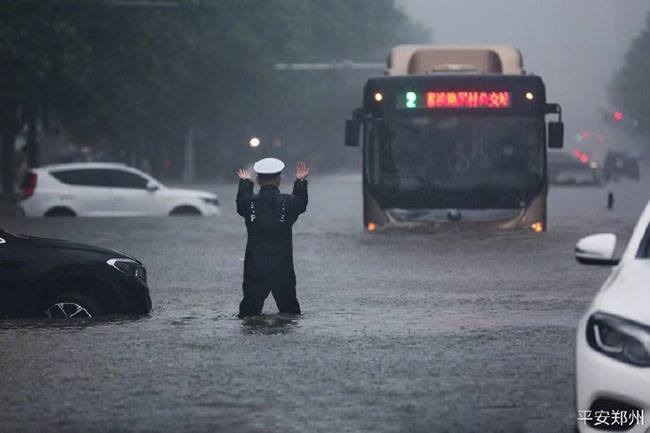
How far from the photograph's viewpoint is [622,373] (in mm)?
6914

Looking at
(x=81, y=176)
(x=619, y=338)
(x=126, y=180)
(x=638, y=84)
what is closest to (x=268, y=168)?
(x=619, y=338)

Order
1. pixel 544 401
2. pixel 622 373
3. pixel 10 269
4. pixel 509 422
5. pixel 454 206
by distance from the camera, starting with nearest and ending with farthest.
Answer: pixel 622 373, pixel 509 422, pixel 544 401, pixel 10 269, pixel 454 206

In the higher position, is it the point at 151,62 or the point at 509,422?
the point at 151,62

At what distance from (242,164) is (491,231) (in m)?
65.3

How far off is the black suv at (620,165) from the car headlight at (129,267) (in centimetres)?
7435

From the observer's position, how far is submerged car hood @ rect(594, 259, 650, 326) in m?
7.16

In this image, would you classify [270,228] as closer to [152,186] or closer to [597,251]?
[597,251]

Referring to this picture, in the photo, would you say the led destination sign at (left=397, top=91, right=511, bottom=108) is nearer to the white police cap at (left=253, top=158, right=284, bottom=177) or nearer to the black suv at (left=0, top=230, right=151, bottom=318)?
the white police cap at (left=253, top=158, right=284, bottom=177)

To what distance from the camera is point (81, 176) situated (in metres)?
34.6

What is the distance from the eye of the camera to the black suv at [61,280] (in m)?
13.0

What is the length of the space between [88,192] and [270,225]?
73.2 feet

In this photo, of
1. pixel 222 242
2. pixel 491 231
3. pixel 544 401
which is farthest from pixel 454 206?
pixel 544 401

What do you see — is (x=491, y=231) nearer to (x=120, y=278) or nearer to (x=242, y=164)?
(x=120, y=278)

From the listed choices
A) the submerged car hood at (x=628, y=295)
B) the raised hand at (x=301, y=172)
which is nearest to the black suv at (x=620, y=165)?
the raised hand at (x=301, y=172)
